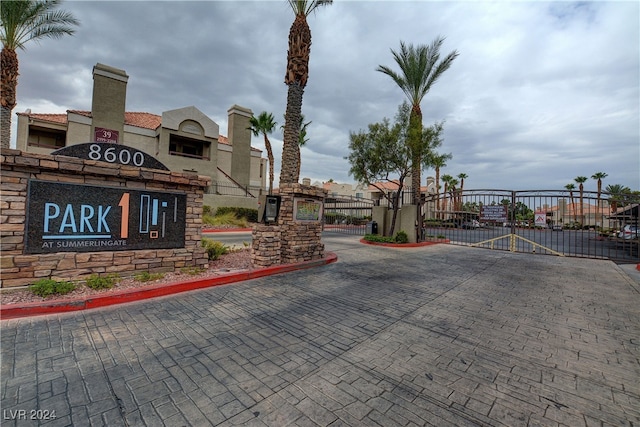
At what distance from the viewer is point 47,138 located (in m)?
24.1

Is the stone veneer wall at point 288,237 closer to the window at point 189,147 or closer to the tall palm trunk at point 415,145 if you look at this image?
the tall palm trunk at point 415,145

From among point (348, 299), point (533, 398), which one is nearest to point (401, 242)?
point (348, 299)

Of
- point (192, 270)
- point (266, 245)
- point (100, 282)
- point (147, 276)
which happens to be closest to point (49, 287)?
point (100, 282)

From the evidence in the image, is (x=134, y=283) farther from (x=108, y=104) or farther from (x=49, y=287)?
(x=108, y=104)

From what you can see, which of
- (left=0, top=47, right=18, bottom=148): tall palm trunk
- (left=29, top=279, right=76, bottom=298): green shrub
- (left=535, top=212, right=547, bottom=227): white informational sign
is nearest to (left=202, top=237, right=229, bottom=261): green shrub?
(left=29, top=279, right=76, bottom=298): green shrub

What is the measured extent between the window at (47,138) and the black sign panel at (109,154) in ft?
83.4

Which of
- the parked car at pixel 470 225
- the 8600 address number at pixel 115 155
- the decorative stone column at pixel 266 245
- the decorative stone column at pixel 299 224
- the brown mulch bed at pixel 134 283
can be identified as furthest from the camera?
the parked car at pixel 470 225

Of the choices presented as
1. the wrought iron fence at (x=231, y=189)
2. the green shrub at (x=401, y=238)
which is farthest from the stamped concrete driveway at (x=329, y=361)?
the wrought iron fence at (x=231, y=189)

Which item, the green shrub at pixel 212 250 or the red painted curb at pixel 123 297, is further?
the green shrub at pixel 212 250

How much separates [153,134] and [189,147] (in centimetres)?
363

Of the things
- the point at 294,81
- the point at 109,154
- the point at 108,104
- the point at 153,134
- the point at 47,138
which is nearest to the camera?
the point at 109,154

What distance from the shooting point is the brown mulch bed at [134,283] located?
4.32 m

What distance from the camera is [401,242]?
13.6m

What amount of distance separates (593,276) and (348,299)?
295 inches
